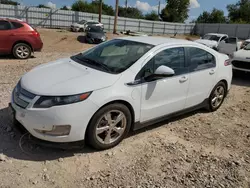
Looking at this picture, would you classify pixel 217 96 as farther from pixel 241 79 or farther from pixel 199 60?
pixel 241 79

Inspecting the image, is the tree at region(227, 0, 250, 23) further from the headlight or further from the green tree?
the headlight

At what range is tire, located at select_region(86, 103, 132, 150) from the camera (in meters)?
2.96

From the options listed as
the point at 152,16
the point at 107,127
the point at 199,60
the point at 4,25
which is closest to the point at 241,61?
the point at 199,60

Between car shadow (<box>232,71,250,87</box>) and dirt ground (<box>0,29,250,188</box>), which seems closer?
dirt ground (<box>0,29,250,188</box>)

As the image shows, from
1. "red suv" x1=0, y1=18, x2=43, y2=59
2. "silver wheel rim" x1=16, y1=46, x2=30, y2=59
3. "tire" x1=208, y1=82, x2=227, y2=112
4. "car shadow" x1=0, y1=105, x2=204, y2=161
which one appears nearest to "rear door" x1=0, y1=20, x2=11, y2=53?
"red suv" x1=0, y1=18, x2=43, y2=59

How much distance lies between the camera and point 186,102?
4023mm

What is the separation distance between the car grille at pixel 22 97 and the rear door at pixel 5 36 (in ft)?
21.5

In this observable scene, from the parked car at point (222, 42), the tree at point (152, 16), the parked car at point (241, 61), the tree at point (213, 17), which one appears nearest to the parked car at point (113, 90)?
the parked car at point (241, 61)

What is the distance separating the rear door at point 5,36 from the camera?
8.57 metres

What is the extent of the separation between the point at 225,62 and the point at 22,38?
7.37 metres

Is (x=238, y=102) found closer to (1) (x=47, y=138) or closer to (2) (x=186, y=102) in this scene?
(2) (x=186, y=102)

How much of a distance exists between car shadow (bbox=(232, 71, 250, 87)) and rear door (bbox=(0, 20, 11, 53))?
803cm

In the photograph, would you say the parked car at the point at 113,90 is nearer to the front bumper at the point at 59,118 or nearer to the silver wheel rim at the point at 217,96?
the front bumper at the point at 59,118

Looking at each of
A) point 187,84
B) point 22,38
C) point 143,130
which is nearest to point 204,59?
point 187,84
